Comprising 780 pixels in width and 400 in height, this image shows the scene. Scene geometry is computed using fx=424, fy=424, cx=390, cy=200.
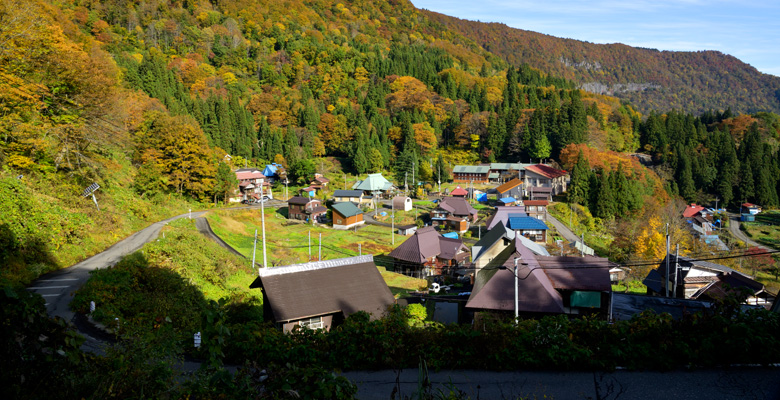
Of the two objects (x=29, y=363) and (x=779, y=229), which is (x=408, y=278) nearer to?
(x=29, y=363)

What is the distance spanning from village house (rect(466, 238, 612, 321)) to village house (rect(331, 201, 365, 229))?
25.3 meters

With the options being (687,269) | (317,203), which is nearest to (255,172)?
(317,203)

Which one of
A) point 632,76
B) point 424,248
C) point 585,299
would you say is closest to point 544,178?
point 424,248

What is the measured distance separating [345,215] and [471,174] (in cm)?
2637

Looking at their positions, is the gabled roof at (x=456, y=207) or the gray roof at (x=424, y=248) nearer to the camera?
the gray roof at (x=424, y=248)

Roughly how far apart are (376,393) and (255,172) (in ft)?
142

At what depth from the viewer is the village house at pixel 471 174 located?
57.4 m

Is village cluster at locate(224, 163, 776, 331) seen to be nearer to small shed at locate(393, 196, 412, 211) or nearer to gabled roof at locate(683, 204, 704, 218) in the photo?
small shed at locate(393, 196, 412, 211)

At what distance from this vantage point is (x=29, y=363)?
112 inches

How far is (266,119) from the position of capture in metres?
64.9

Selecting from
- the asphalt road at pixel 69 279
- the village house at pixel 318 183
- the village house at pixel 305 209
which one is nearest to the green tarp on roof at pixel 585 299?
the asphalt road at pixel 69 279

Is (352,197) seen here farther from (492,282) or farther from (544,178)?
(492,282)

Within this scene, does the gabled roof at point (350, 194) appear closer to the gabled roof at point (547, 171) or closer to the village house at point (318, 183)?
the village house at point (318, 183)

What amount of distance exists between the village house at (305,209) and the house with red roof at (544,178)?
25.1m
